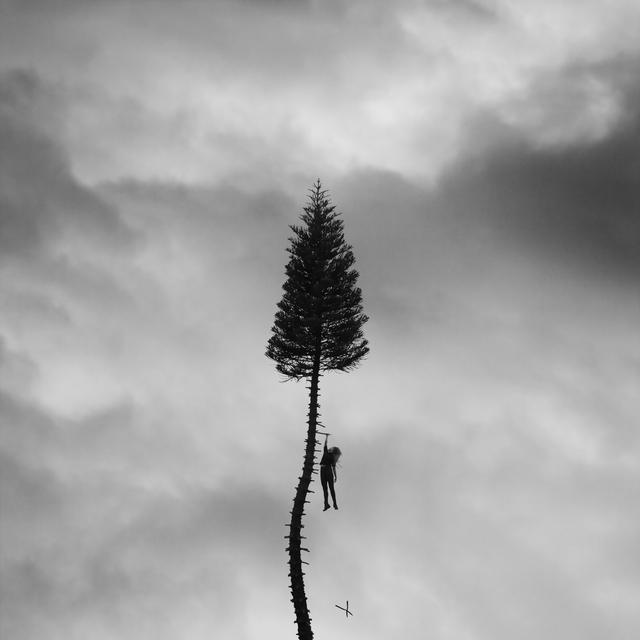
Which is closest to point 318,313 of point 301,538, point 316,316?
point 316,316

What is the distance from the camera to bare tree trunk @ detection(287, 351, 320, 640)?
30.6m

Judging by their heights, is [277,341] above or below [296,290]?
below

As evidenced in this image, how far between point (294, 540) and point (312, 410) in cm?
496

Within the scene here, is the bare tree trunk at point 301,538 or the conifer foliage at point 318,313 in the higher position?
the conifer foliage at point 318,313

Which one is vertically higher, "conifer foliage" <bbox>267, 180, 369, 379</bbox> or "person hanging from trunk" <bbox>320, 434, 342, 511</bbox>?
"conifer foliage" <bbox>267, 180, 369, 379</bbox>

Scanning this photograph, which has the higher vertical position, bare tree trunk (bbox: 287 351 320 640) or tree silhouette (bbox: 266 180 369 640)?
tree silhouette (bbox: 266 180 369 640)

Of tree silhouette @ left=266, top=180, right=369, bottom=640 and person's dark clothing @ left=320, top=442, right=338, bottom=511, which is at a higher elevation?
tree silhouette @ left=266, top=180, right=369, bottom=640

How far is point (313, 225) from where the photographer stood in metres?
35.8

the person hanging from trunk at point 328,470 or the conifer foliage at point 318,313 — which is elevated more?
the conifer foliage at point 318,313

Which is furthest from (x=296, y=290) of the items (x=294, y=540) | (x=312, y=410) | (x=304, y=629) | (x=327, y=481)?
(x=304, y=629)

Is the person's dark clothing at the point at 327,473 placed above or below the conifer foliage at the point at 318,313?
below

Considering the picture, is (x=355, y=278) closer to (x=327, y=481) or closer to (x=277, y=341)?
(x=277, y=341)

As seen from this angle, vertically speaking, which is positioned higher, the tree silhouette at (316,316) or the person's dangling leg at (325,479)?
the tree silhouette at (316,316)

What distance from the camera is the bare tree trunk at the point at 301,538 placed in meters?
30.6
